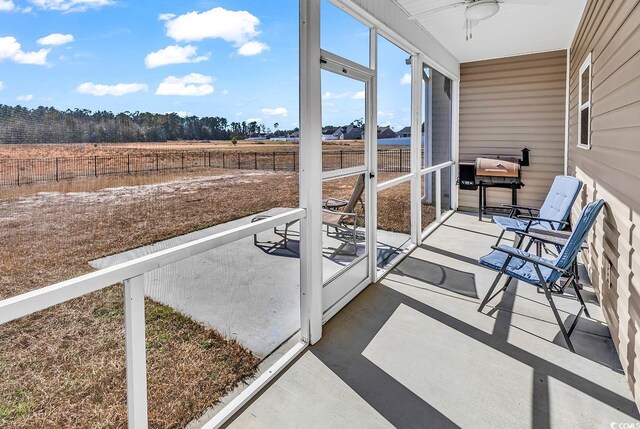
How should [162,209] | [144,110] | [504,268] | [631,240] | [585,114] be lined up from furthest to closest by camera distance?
[585,114] → [504,268] → [631,240] → [162,209] → [144,110]

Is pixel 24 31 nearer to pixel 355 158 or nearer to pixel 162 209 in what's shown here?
pixel 162 209

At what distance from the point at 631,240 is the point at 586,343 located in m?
0.83

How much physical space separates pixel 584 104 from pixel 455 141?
9.10 ft

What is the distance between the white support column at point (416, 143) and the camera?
449 cm

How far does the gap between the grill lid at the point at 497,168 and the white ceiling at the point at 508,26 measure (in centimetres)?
170

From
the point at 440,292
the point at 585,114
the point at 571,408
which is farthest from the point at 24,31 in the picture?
the point at 585,114

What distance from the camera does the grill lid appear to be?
6.15m

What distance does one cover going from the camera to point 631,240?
2.09 meters

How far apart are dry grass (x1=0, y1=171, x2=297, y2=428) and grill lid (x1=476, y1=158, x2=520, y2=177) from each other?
5.28 metres

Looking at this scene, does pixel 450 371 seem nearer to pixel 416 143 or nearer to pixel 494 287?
pixel 494 287

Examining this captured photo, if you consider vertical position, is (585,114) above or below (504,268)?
above

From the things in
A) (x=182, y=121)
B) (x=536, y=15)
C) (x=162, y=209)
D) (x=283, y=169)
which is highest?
(x=536, y=15)

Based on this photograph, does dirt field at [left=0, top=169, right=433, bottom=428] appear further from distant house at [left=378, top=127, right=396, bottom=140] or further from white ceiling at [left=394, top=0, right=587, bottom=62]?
white ceiling at [left=394, top=0, right=587, bottom=62]

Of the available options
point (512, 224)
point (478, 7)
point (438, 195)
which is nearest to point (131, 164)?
point (478, 7)
